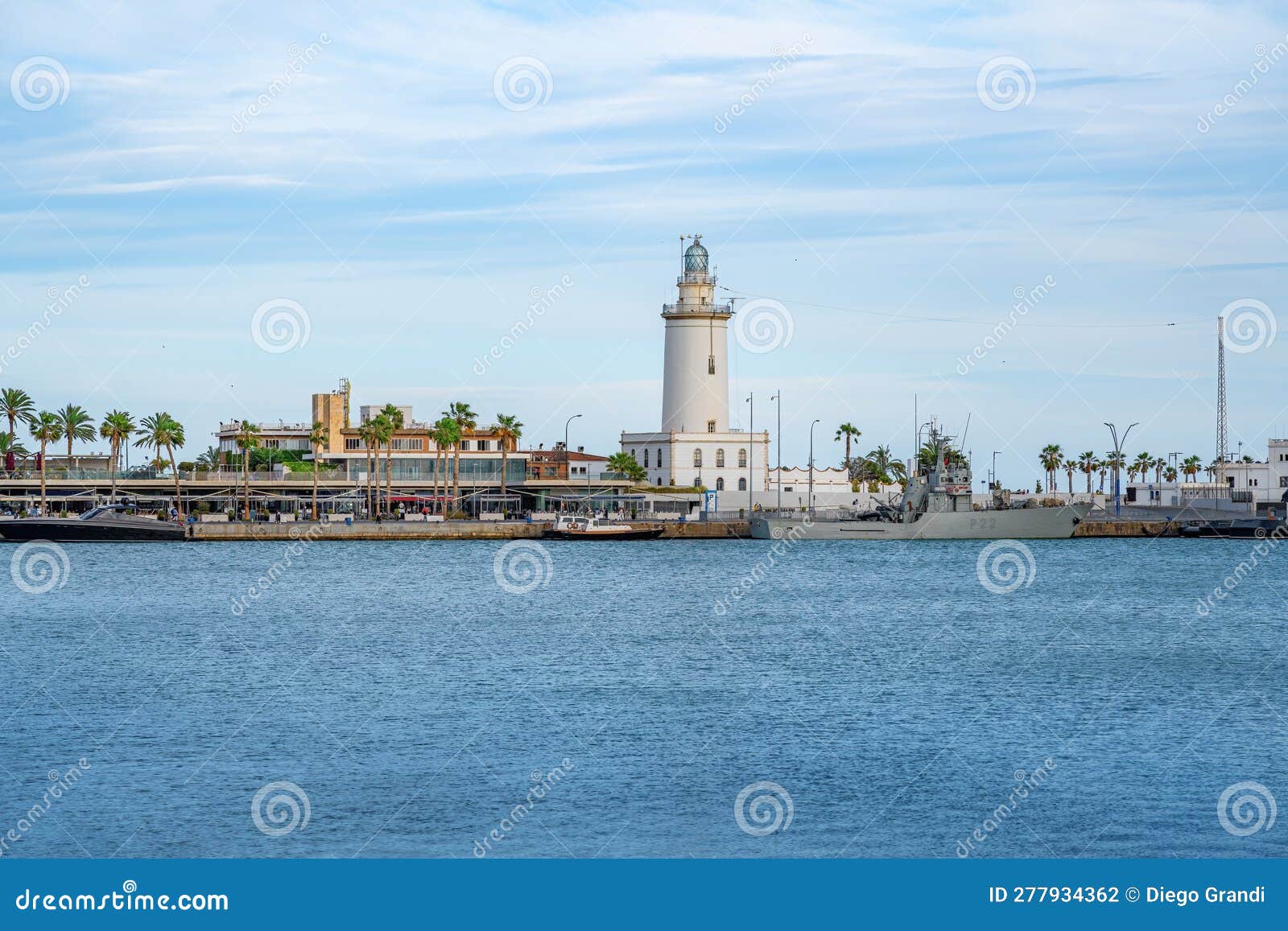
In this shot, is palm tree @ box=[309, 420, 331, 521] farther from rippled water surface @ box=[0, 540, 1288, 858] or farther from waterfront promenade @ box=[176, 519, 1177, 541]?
rippled water surface @ box=[0, 540, 1288, 858]

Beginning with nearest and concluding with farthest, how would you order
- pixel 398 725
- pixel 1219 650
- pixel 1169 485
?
1. pixel 398 725
2. pixel 1219 650
3. pixel 1169 485

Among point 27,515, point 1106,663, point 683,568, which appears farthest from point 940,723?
point 27,515

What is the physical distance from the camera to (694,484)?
5089 inches

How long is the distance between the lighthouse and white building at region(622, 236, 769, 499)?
0.06 m

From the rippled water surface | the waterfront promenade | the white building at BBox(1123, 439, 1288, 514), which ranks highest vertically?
the white building at BBox(1123, 439, 1288, 514)

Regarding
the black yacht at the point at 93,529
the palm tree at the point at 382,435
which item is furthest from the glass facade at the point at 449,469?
the black yacht at the point at 93,529

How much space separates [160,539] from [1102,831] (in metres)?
102

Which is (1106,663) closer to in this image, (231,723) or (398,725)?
(398,725)

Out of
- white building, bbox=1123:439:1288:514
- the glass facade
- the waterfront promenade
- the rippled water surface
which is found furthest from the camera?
white building, bbox=1123:439:1288:514

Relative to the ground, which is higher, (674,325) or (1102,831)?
(674,325)

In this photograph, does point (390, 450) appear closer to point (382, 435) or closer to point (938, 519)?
point (382, 435)

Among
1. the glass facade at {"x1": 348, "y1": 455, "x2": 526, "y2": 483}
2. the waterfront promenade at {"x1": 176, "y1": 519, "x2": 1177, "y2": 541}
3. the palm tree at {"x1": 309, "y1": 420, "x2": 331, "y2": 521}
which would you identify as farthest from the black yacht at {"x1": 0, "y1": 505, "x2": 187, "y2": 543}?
the glass facade at {"x1": 348, "y1": 455, "x2": 526, "y2": 483}

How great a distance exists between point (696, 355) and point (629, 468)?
455 inches

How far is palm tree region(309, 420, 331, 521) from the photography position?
128500 mm
